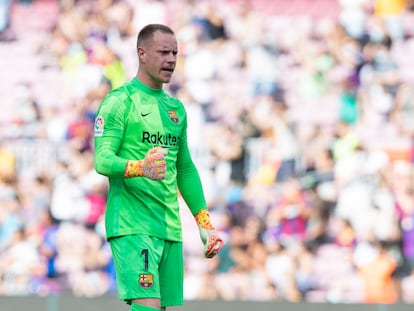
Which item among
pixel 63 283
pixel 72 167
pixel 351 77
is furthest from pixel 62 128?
pixel 351 77

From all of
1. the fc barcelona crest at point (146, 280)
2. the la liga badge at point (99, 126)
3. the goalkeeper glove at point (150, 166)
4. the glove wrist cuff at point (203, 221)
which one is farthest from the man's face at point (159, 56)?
the fc barcelona crest at point (146, 280)

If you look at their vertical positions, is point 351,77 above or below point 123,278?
above

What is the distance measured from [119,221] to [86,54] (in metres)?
5.26

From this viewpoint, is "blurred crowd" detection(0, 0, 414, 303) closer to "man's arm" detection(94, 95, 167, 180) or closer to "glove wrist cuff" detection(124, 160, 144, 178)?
"man's arm" detection(94, 95, 167, 180)

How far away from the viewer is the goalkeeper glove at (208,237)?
5.45 metres

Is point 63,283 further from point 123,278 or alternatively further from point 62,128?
point 123,278

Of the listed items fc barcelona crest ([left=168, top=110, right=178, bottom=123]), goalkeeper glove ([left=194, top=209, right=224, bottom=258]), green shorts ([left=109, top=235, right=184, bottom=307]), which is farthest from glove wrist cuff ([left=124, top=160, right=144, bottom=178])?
goalkeeper glove ([left=194, top=209, right=224, bottom=258])

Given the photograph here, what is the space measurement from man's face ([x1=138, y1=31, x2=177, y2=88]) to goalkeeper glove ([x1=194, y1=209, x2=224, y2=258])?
75 cm

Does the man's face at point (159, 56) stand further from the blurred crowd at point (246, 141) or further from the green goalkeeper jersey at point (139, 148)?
the blurred crowd at point (246, 141)

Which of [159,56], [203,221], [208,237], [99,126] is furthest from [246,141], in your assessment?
[99,126]

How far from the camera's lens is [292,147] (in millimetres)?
10156

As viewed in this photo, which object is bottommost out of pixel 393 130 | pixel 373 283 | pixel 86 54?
pixel 373 283

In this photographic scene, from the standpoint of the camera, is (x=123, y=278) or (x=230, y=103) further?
(x=230, y=103)

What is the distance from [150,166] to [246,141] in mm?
5194
